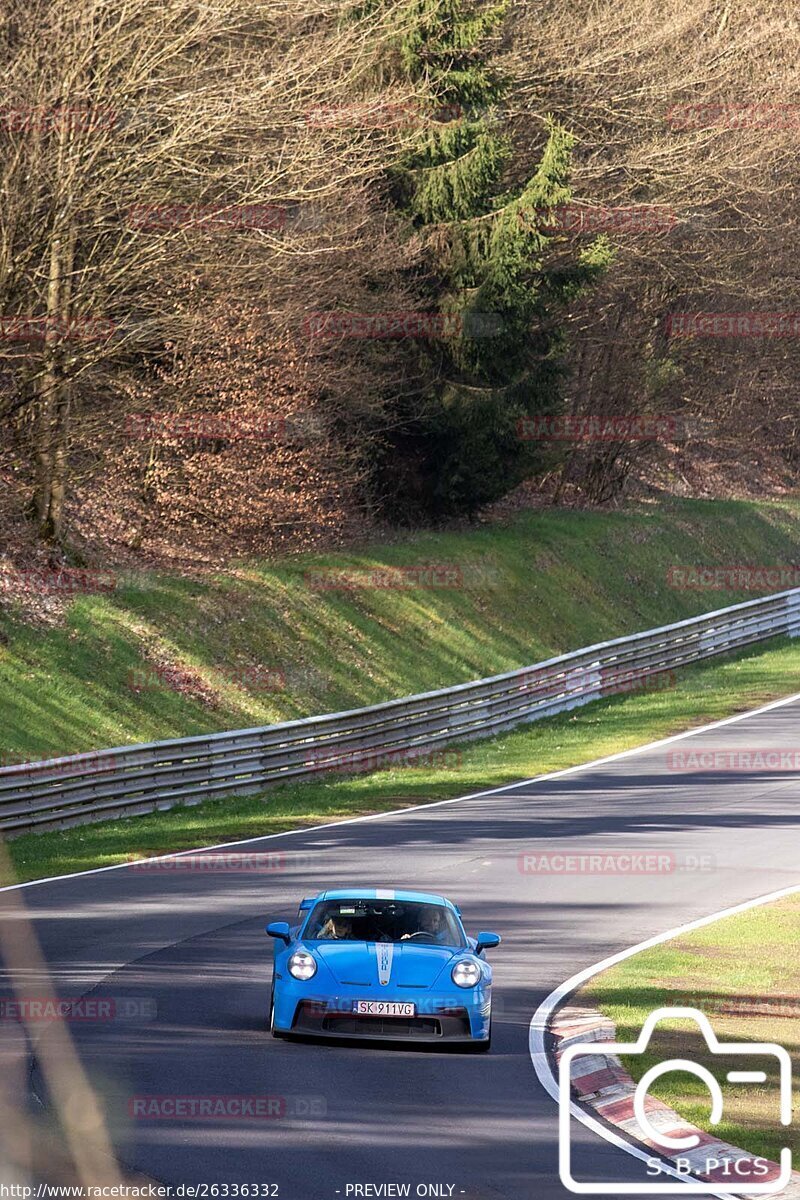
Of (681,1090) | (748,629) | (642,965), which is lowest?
(748,629)

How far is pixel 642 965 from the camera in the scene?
16.2 meters

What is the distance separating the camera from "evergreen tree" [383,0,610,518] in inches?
1528

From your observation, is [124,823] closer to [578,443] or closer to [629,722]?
[629,722]

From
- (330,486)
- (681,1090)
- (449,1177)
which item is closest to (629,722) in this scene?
(330,486)

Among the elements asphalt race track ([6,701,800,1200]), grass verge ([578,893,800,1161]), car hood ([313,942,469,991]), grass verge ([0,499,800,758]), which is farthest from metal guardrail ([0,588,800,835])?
car hood ([313,942,469,991])

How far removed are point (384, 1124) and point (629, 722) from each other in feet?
A: 84.7

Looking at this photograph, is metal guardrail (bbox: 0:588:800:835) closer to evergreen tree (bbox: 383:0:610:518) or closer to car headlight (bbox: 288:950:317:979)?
evergreen tree (bbox: 383:0:610:518)

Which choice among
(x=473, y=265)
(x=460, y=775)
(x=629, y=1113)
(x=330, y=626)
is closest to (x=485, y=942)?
(x=629, y=1113)

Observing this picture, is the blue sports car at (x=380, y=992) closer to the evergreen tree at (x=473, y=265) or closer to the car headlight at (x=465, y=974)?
the car headlight at (x=465, y=974)

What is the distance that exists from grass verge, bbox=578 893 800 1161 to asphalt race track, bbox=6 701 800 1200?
674 millimetres

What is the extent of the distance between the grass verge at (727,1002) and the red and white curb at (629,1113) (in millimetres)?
158

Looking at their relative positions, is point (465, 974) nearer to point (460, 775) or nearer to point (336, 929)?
point (336, 929)

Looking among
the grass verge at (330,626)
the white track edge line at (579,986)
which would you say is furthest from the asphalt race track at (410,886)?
the grass verge at (330,626)

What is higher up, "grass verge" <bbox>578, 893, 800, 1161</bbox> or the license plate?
the license plate
